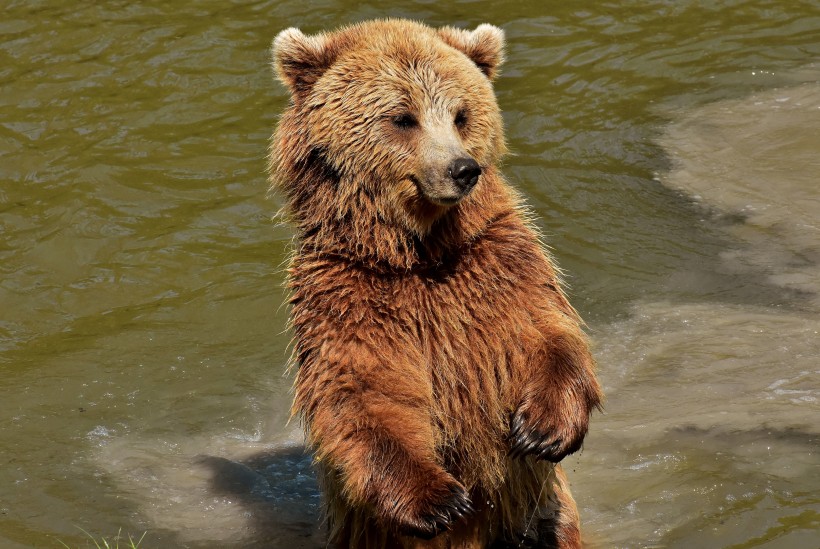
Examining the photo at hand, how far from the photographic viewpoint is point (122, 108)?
400 inches

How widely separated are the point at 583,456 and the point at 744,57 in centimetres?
555

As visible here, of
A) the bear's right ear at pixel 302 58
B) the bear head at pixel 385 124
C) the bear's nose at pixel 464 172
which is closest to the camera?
the bear's nose at pixel 464 172

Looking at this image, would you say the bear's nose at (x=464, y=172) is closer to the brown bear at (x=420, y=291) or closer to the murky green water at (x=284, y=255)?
the brown bear at (x=420, y=291)

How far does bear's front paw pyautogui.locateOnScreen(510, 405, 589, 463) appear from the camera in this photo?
4.69 m

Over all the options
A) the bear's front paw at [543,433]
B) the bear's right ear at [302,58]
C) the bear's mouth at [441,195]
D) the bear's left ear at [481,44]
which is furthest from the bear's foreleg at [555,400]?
the bear's right ear at [302,58]

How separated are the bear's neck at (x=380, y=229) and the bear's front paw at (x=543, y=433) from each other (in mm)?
769

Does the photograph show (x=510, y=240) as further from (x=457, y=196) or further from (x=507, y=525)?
(x=507, y=525)

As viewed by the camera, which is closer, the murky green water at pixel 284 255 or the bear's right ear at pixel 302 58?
the bear's right ear at pixel 302 58

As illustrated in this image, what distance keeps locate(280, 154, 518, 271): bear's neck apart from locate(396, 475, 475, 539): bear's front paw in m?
0.99

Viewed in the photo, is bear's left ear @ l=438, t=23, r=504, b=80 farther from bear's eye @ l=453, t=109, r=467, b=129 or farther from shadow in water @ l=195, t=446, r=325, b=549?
shadow in water @ l=195, t=446, r=325, b=549

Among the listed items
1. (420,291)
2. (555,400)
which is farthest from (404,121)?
(555,400)

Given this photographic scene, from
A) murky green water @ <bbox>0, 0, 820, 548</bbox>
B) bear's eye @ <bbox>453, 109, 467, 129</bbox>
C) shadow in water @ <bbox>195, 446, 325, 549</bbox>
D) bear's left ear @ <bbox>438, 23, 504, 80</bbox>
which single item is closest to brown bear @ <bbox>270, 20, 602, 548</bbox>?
bear's eye @ <bbox>453, 109, 467, 129</bbox>

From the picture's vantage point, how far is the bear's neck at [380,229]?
4957 millimetres

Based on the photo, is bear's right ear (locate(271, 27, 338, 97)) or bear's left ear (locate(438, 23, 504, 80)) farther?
bear's left ear (locate(438, 23, 504, 80))
